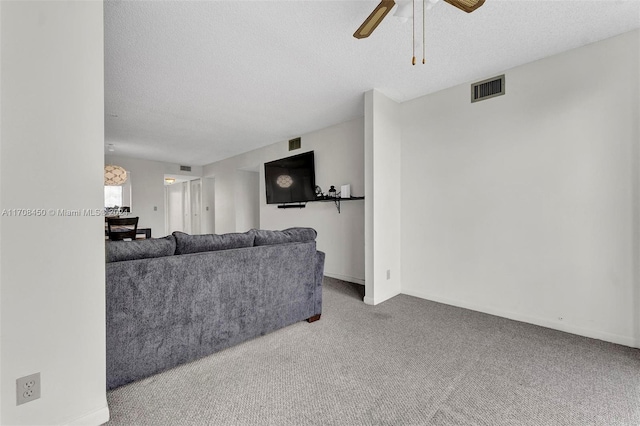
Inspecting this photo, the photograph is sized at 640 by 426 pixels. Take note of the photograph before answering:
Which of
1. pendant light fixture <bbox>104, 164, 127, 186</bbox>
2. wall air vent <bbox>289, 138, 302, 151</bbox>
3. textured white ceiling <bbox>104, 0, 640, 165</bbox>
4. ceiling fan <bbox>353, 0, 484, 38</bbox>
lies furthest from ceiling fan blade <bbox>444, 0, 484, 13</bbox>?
pendant light fixture <bbox>104, 164, 127, 186</bbox>

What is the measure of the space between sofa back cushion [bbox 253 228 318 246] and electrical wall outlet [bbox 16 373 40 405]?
1418 millimetres

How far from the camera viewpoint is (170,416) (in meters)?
1.40

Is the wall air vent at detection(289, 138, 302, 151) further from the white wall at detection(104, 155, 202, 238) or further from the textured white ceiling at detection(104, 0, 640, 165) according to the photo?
the white wall at detection(104, 155, 202, 238)

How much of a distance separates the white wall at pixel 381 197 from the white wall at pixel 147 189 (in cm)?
594

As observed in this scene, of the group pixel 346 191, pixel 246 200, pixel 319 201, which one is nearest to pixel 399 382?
pixel 346 191

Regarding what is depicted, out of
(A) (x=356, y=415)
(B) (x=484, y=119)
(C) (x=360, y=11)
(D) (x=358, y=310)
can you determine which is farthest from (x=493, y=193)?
(A) (x=356, y=415)

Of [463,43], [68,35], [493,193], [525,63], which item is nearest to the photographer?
[68,35]

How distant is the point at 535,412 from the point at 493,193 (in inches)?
76.4

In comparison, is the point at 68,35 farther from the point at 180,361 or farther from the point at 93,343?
the point at 180,361

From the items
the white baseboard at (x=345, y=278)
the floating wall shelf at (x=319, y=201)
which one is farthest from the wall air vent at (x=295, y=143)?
the white baseboard at (x=345, y=278)

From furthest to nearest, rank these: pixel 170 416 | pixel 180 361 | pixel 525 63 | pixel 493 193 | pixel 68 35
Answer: pixel 493 193 → pixel 525 63 → pixel 180 361 → pixel 170 416 → pixel 68 35

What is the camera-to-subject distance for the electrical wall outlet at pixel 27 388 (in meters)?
1.14

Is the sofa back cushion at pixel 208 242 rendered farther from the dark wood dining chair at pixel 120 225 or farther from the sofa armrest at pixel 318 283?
the dark wood dining chair at pixel 120 225

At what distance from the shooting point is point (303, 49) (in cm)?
233
